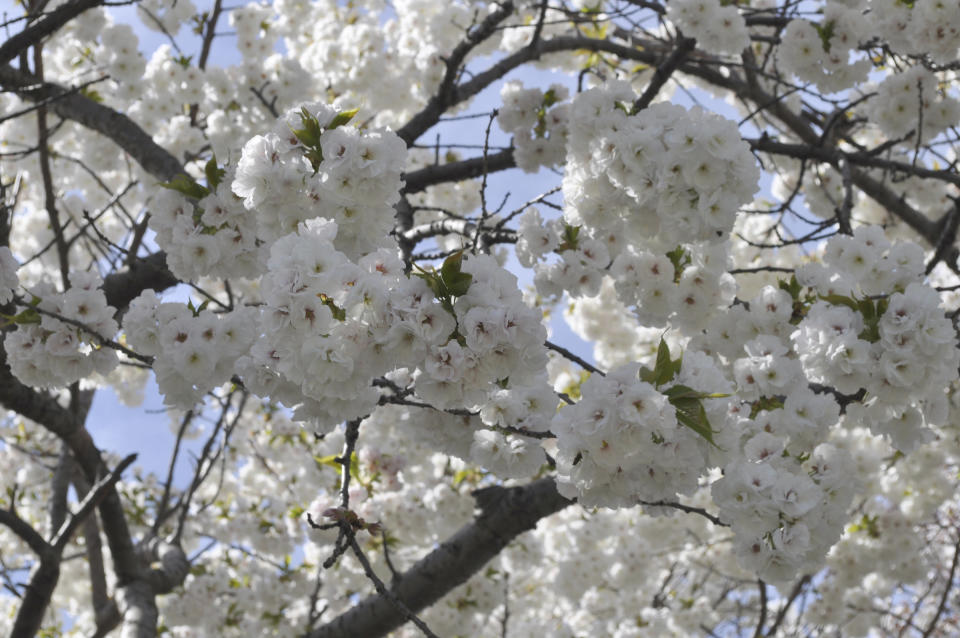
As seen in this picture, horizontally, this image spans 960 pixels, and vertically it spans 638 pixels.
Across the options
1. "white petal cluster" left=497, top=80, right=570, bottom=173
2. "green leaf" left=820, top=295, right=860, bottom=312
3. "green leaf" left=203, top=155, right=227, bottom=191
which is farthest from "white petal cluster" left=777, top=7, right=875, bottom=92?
"green leaf" left=203, top=155, right=227, bottom=191

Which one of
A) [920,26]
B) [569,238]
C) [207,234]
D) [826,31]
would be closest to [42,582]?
[207,234]

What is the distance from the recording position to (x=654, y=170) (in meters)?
2.13

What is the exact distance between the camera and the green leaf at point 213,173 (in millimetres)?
1958

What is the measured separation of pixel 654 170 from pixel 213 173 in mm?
1177

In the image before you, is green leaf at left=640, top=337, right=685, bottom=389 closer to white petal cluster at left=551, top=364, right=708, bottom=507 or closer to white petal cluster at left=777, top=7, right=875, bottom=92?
white petal cluster at left=551, top=364, right=708, bottom=507

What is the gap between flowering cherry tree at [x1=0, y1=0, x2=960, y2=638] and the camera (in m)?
1.53

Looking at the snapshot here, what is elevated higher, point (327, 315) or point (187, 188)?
point (187, 188)

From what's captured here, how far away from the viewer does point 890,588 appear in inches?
266

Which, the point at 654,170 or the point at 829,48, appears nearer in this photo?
the point at 654,170

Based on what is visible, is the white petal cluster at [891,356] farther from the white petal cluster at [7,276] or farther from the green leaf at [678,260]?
the white petal cluster at [7,276]

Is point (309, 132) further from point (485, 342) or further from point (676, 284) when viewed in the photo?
point (676, 284)

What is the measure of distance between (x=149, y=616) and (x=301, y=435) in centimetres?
268

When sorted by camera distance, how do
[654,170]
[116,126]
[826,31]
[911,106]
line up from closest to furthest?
[654,170] < [826,31] < [911,106] < [116,126]

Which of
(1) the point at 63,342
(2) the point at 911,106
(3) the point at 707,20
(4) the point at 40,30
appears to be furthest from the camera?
(2) the point at 911,106
